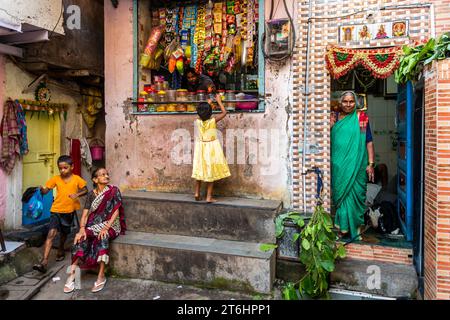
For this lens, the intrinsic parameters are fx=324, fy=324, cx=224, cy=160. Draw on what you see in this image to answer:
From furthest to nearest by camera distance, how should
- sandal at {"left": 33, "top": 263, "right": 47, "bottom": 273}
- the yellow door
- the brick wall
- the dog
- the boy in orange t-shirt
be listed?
the yellow door → the dog → the boy in orange t-shirt → sandal at {"left": 33, "top": 263, "right": 47, "bottom": 273} → the brick wall

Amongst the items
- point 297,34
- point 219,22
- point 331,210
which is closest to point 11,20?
point 219,22

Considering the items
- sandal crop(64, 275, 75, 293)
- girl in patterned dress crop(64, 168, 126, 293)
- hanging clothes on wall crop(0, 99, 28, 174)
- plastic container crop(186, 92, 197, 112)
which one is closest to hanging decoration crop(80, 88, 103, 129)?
hanging clothes on wall crop(0, 99, 28, 174)

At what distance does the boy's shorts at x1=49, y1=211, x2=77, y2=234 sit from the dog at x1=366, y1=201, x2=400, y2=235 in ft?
15.6

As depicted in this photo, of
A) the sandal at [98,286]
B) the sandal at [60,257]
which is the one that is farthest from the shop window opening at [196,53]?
the sandal at [98,286]

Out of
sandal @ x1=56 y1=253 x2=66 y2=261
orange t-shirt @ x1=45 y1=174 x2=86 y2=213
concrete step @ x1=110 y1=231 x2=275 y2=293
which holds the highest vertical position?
orange t-shirt @ x1=45 y1=174 x2=86 y2=213

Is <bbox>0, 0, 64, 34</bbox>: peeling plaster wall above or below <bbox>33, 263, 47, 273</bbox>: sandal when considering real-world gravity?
above

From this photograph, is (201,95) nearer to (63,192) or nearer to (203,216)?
(203,216)

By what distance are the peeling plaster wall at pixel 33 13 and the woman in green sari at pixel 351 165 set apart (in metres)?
4.81

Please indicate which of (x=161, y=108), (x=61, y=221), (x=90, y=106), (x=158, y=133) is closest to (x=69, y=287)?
(x=61, y=221)

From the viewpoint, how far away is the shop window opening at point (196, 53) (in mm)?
5527

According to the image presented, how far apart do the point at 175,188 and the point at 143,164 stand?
29.7 inches

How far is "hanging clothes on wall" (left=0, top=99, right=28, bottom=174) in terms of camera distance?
559cm

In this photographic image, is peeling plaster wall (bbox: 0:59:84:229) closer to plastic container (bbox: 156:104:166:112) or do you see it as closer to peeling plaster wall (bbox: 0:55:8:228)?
peeling plaster wall (bbox: 0:55:8:228)

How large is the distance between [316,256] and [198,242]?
5.35 ft
